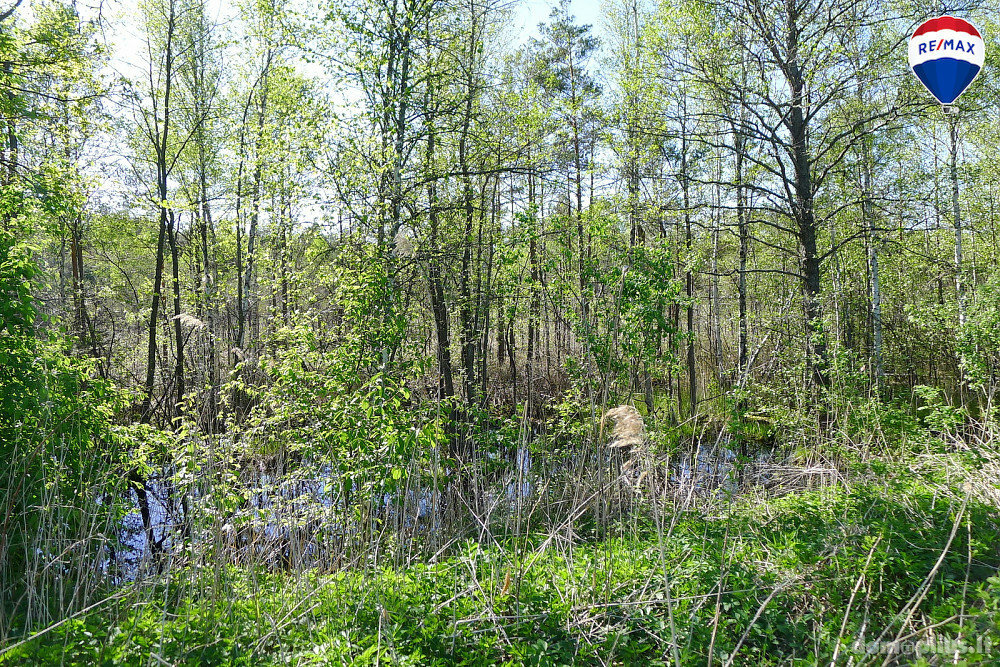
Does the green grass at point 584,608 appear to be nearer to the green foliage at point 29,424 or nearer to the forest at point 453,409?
the forest at point 453,409

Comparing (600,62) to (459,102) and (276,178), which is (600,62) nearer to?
(459,102)

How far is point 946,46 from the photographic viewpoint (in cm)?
927

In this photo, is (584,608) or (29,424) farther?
(29,424)

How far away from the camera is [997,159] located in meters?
14.1

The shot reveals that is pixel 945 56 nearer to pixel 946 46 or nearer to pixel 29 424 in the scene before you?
pixel 946 46

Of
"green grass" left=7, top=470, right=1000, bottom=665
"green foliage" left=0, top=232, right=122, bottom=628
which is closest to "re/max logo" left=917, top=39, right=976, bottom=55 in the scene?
"green grass" left=7, top=470, right=1000, bottom=665

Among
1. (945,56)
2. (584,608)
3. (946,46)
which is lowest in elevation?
(584,608)

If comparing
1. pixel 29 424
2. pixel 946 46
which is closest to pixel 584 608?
pixel 29 424

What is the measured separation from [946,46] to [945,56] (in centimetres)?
15

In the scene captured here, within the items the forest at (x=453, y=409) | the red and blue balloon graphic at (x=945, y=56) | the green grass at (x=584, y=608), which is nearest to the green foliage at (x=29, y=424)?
the forest at (x=453, y=409)

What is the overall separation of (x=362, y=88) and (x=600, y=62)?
11460 mm

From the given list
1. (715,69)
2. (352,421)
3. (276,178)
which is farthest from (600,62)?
(352,421)

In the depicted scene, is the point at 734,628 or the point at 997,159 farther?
the point at 997,159

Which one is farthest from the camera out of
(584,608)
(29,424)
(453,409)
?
(453,409)
